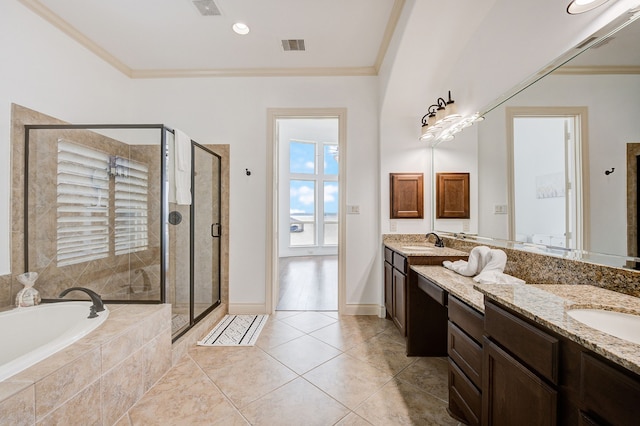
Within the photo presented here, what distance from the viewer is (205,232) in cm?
282

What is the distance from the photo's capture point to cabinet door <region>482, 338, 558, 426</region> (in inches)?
31.0

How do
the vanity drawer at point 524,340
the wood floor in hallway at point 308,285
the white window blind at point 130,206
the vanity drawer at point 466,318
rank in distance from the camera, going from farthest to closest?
the wood floor in hallway at point 308,285 → the white window blind at point 130,206 → the vanity drawer at point 466,318 → the vanity drawer at point 524,340

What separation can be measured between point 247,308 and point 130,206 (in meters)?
1.67

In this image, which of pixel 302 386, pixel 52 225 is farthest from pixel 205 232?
pixel 302 386

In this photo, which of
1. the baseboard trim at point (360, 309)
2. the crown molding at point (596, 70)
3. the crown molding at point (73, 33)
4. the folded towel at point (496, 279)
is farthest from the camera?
the baseboard trim at point (360, 309)

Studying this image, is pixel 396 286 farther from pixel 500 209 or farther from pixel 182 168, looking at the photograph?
pixel 182 168

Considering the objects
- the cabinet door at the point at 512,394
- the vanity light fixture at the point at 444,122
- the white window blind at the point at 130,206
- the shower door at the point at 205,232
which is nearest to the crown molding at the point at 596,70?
the vanity light fixture at the point at 444,122

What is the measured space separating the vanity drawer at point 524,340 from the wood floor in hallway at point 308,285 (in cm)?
230

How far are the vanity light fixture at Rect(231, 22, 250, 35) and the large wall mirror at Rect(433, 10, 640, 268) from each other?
2250 millimetres

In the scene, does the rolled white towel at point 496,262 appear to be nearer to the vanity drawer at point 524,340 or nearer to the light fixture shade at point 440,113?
the vanity drawer at point 524,340

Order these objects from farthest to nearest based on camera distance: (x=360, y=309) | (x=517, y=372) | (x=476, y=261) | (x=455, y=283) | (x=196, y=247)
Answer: (x=360, y=309) < (x=196, y=247) < (x=476, y=261) < (x=455, y=283) < (x=517, y=372)

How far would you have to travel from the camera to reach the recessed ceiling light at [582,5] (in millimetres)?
1187

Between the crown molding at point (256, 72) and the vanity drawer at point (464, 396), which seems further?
the crown molding at point (256, 72)

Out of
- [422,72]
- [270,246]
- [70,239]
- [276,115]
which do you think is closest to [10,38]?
[70,239]
